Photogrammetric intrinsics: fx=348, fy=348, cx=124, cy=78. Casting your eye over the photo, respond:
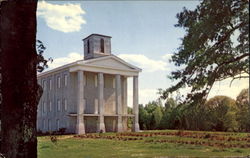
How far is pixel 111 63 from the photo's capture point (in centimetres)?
4453

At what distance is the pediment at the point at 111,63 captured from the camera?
42.5 m

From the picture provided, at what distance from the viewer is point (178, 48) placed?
8250 mm

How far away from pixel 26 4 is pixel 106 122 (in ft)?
135

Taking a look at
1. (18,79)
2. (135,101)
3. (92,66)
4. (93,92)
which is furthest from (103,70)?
(18,79)

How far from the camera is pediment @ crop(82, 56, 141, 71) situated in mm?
42487

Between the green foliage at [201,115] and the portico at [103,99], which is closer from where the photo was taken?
the green foliage at [201,115]

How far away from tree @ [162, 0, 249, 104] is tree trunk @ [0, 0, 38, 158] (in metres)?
3.25

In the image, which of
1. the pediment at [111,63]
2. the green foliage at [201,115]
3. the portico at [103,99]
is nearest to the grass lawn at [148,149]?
the green foliage at [201,115]

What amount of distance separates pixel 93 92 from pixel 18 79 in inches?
1558

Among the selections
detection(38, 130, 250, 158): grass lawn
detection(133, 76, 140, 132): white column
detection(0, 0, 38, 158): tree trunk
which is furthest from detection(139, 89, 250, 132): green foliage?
detection(0, 0, 38, 158): tree trunk

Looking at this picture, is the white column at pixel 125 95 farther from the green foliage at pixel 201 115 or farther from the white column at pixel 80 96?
the white column at pixel 80 96

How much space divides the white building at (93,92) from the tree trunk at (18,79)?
34.3 m

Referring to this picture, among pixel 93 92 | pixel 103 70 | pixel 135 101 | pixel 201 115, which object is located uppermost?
pixel 103 70

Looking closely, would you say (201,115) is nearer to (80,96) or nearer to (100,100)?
(80,96)
